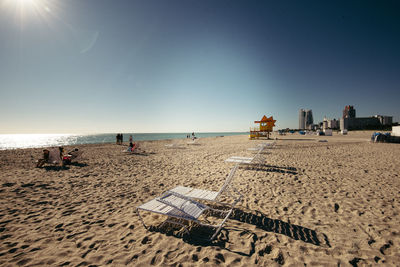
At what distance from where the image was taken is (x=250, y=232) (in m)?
2.93

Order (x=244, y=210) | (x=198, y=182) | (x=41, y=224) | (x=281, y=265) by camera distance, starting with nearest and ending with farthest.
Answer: (x=281, y=265), (x=41, y=224), (x=244, y=210), (x=198, y=182)

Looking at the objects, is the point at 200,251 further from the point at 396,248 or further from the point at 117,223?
the point at 396,248

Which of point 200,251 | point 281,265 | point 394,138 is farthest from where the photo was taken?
point 394,138

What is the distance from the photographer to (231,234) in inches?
114

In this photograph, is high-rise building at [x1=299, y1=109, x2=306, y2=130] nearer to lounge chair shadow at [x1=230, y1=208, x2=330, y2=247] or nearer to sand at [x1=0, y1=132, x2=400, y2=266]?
sand at [x1=0, y1=132, x2=400, y2=266]

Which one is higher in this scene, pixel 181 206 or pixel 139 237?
pixel 181 206

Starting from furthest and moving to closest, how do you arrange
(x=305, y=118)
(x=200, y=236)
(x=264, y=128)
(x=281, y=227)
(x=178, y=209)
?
1. (x=305, y=118)
2. (x=264, y=128)
3. (x=281, y=227)
4. (x=200, y=236)
5. (x=178, y=209)

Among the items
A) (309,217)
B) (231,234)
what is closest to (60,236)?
(231,234)

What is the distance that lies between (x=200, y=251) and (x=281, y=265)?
3.80ft

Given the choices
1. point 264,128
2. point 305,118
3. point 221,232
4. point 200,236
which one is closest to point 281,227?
point 221,232

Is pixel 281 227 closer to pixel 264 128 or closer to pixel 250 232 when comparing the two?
pixel 250 232

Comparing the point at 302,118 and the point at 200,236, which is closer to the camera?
the point at 200,236

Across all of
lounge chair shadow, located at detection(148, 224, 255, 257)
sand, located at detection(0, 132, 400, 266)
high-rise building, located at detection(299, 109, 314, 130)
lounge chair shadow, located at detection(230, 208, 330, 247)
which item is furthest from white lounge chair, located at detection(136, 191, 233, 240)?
high-rise building, located at detection(299, 109, 314, 130)

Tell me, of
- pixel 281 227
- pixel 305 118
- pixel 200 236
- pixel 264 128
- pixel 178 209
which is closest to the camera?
pixel 178 209
